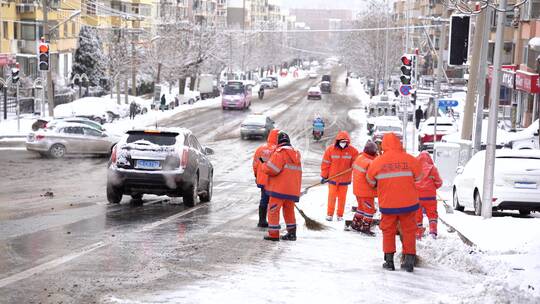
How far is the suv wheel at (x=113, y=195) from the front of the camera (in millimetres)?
17703

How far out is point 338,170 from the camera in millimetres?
16391

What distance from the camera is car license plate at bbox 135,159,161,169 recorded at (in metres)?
17.4

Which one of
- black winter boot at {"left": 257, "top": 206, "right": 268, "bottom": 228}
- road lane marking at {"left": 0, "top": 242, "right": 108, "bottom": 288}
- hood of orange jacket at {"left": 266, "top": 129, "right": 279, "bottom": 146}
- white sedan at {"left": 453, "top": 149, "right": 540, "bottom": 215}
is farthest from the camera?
white sedan at {"left": 453, "top": 149, "right": 540, "bottom": 215}

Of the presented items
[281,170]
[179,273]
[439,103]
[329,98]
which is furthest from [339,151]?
[329,98]

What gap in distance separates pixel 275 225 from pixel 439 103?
26.3 m

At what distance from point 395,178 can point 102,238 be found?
165 inches

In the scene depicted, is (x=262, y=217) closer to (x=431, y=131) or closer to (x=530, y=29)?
(x=431, y=131)

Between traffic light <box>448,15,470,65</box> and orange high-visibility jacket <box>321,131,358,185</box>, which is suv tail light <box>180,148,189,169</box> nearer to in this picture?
orange high-visibility jacket <box>321,131,358,185</box>

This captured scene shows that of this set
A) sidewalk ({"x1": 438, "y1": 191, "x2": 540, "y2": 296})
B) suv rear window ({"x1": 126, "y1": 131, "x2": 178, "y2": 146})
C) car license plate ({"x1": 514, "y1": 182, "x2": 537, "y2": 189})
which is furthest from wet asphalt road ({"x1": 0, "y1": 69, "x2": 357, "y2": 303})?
car license plate ({"x1": 514, "y1": 182, "x2": 537, "y2": 189})

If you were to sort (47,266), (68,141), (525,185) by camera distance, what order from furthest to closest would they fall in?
(68,141) → (525,185) → (47,266)

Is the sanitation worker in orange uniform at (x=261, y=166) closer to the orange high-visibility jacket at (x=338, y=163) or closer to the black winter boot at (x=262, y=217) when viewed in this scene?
the black winter boot at (x=262, y=217)

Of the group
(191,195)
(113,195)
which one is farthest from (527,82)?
(113,195)

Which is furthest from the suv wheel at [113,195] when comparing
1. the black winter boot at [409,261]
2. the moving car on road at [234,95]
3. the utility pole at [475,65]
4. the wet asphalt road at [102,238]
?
the moving car on road at [234,95]

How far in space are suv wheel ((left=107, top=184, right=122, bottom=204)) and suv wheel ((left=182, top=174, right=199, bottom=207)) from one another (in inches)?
47.7
